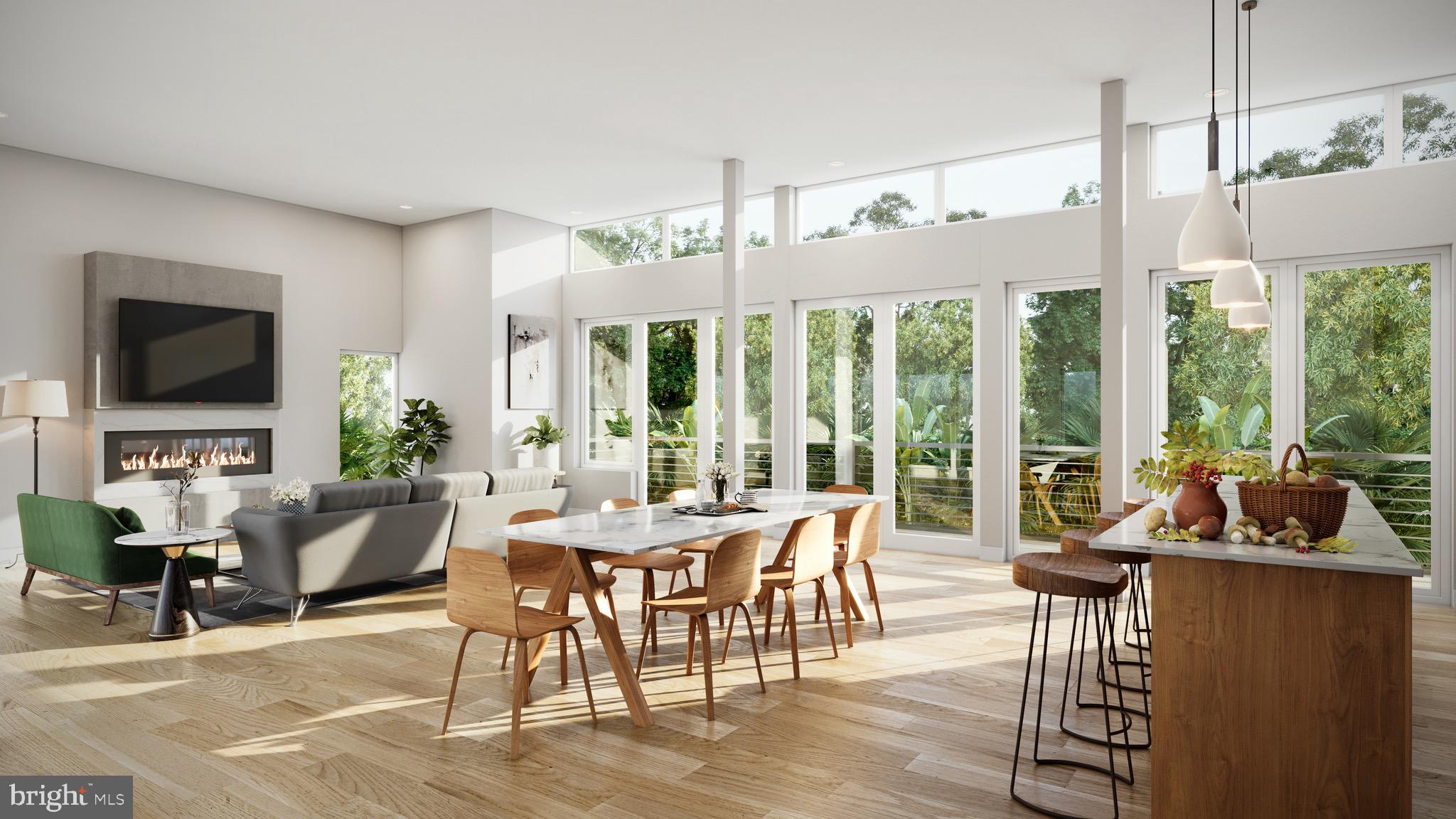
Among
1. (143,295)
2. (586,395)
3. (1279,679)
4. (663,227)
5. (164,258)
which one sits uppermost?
(663,227)

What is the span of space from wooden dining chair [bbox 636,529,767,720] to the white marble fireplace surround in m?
5.59

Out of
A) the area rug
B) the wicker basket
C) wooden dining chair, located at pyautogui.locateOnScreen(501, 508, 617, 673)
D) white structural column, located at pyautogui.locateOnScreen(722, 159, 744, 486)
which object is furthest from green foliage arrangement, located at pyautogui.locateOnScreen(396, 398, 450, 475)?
the wicker basket

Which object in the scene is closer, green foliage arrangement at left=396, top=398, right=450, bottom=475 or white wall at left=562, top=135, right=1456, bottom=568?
white wall at left=562, top=135, right=1456, bottom=568

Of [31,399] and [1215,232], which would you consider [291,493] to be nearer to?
[31,399]

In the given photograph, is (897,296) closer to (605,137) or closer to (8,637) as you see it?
(605,137)

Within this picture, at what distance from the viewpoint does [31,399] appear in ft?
20.7

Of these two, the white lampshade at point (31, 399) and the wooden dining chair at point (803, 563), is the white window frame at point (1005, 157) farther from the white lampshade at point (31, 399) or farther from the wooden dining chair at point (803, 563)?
the white lampshade at point (31, 399)

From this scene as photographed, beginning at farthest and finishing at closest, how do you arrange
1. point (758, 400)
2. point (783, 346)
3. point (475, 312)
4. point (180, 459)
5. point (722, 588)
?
1. point (475, 312)
2. point (758, 400)
3. point (783, 346)
4. point (180, 459)
5. point (722, 588)

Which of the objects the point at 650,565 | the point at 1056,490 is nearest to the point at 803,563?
the point at 650,565

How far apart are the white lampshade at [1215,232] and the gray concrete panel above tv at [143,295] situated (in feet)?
26.6

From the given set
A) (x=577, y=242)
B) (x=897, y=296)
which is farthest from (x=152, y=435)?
(x=897, y=296)

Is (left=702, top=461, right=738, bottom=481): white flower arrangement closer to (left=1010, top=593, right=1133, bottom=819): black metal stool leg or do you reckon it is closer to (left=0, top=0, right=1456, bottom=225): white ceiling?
(left=1010, top=593, right=1133, bottom=819): black metal stool leg

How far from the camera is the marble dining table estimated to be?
3459 millimetres

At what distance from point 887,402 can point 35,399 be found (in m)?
6.83
